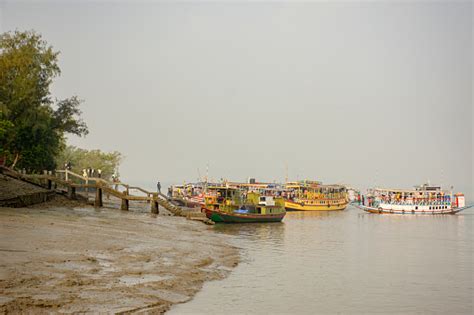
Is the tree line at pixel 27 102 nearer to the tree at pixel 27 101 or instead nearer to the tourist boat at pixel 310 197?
the tree at pixel 27 101

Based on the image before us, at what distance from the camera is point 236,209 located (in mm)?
49406

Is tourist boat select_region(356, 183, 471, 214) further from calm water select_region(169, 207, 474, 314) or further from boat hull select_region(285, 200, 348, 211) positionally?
calm water select_region(169, 207, 474, 314)

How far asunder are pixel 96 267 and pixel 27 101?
113 feet

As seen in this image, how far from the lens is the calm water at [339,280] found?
1645 centimetres

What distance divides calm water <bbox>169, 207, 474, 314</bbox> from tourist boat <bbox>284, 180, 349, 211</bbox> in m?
49.9

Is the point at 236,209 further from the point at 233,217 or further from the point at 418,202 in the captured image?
the point at 418,202

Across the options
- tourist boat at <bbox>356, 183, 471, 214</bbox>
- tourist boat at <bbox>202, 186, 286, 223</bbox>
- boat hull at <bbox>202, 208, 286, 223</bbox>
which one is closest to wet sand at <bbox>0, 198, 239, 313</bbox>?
boat hull at <bbox>202, 208, 286, 223</bbox>

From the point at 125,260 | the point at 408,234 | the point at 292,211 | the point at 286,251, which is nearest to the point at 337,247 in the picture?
the point at 286,251

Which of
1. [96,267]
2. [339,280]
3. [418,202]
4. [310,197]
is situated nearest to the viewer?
[96,267]

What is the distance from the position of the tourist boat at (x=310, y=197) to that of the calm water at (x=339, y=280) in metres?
49.9

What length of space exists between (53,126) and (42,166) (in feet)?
14.3

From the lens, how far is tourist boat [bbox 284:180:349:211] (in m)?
88.0

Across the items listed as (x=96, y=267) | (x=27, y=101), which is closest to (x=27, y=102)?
(x=27, y=101)

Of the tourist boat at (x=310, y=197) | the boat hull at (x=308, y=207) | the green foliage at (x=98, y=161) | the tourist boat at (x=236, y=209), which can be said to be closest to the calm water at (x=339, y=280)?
the tourist boat at (x=236, y=209)
